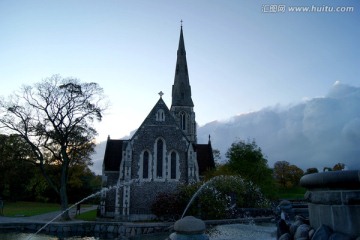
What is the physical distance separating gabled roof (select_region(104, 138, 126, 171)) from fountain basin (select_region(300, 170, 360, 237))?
89.5 feet

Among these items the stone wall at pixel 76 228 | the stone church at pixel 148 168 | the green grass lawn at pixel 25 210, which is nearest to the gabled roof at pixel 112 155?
the stone church at pixel 148 168

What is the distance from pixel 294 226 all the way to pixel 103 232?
55.9 ft

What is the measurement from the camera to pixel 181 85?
51531mm

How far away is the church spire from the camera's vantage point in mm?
51031

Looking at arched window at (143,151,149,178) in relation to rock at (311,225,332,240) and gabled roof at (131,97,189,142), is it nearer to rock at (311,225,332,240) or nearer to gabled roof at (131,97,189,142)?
gabled roof at (131,97,189,142)

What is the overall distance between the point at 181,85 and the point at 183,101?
285 centimetres

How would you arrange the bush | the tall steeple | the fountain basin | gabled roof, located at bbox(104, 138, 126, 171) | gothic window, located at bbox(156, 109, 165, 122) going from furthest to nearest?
1. the tall steeple
2. gabled roof, located at bbox(104, 138, 126, 171)
3. gothic window, located at bbox(156, 109, 165, 122)
4. the bush
5. the fountain basin

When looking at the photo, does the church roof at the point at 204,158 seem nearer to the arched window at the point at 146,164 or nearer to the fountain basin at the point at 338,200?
the arched window at the point at 146,164

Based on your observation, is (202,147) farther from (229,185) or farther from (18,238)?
(18,238)

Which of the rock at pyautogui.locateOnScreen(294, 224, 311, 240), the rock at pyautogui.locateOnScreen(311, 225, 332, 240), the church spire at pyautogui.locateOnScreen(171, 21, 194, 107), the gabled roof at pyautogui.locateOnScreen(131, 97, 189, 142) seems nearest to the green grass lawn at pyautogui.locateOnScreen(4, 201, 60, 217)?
the gabled roof at pyautogui.locateOnScreen(131, 97, 189, 142)

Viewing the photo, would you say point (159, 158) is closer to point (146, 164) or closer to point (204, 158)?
point (146, 164)

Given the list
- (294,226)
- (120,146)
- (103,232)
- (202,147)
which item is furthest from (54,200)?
(294,226)

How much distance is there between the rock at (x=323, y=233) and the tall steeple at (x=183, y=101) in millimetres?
44961

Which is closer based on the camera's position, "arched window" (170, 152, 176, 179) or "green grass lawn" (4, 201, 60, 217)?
"arched window" (170, 152, 176, 179)
